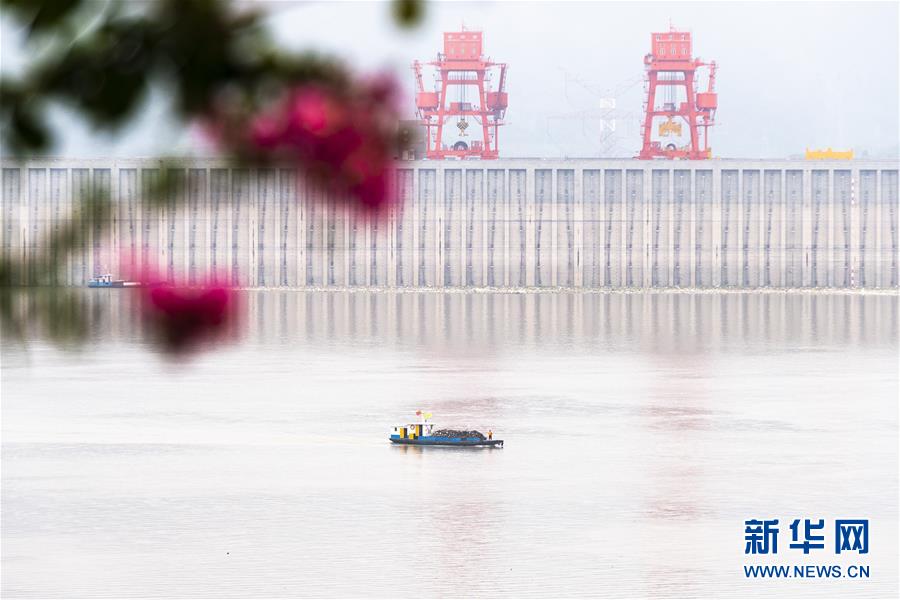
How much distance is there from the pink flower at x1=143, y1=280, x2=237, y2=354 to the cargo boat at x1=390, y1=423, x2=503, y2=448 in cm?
5481

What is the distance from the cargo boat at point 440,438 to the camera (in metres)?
57.2

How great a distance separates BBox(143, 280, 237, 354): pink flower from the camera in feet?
7.67

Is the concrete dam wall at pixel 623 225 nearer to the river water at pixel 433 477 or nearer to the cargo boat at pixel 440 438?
the river water at pixel 433 477

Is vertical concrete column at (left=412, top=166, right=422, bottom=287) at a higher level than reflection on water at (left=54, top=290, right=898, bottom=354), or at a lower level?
higher

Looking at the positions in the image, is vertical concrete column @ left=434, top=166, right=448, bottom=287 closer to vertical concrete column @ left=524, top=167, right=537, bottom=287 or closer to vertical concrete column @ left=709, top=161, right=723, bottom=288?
vertical concrete column @ left=524, top=167, right=537, bottom=287

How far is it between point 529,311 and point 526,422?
4309 inches

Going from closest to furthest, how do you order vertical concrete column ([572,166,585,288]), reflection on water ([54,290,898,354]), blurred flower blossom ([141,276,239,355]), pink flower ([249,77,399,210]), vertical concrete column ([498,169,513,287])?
pink flower ([249,77,399,210]), blurred flower blossom ([141,276,239,355]), reflection on water ([54,290,898,354]), vertical concrete column ([498,169,513,287]), vertical concrete column ([572,166,585,288])

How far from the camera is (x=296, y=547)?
38344 mm

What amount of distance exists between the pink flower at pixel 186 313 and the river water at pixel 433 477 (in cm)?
Result: 13

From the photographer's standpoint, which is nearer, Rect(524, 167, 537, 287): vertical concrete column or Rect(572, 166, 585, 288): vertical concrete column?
Rect(524, 167, 537, 287): vertical concrete column

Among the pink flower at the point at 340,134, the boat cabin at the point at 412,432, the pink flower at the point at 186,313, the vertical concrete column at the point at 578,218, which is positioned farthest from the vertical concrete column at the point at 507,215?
the pink flower at the point at 340,134

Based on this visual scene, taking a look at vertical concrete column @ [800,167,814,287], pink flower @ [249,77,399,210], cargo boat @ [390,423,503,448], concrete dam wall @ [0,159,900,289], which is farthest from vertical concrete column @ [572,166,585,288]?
pink flower @ [249,77,399,210]

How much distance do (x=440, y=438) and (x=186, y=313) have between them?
185ft

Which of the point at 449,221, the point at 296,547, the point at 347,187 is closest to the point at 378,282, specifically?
the point at 449,221
